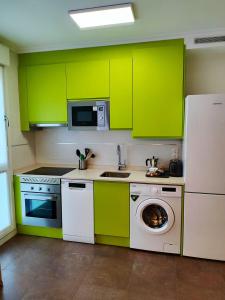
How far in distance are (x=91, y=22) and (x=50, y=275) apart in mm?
2630

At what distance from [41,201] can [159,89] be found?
2.10 m

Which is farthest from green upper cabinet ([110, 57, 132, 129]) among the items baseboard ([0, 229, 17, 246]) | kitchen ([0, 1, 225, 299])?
baseboard ([0, 229, 17, 246])

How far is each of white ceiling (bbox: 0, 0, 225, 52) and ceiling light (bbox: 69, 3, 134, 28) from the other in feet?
0.19

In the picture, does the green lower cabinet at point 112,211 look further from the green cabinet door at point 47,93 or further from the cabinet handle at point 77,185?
the green cabinet door at point 47,93

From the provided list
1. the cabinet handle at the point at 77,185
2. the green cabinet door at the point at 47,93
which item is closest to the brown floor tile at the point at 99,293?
the cabinet handle at the point at 77,185

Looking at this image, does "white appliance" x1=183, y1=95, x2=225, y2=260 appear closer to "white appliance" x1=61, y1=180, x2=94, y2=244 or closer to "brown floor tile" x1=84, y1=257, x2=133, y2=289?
"brown floor tile" x1=84, y1=257, x2=133, y2=289

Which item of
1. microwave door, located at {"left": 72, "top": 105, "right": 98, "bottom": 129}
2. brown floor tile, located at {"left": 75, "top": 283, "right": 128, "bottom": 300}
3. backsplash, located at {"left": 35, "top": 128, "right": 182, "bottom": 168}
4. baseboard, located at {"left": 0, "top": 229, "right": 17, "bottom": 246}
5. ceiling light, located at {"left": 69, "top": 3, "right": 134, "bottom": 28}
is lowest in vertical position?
brown floor tile, located at {"left": 75, "top": 283, "right": 128, "bottom": 300}

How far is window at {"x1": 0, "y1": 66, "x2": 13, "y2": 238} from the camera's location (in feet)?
9.74

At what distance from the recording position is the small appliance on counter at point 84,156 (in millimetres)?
3285

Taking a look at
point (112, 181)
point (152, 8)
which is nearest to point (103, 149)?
point (112, 181)

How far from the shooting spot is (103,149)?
3375 millimetres

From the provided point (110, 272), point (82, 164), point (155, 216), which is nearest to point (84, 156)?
point (82, 164)

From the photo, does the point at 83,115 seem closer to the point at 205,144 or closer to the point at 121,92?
the point at 121,92

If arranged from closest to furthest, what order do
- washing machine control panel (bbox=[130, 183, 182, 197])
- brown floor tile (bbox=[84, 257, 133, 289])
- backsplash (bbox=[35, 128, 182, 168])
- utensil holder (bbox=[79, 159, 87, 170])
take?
brown floor tile (bbox=[84, 257, 133, 289]) → washing machine control panel (bbox=[130, 183, 182, 197]) → backsplash (bbox=[35, 128, 182, 168]) → utensil holder (bbox=[79, 159, 87, 170])
